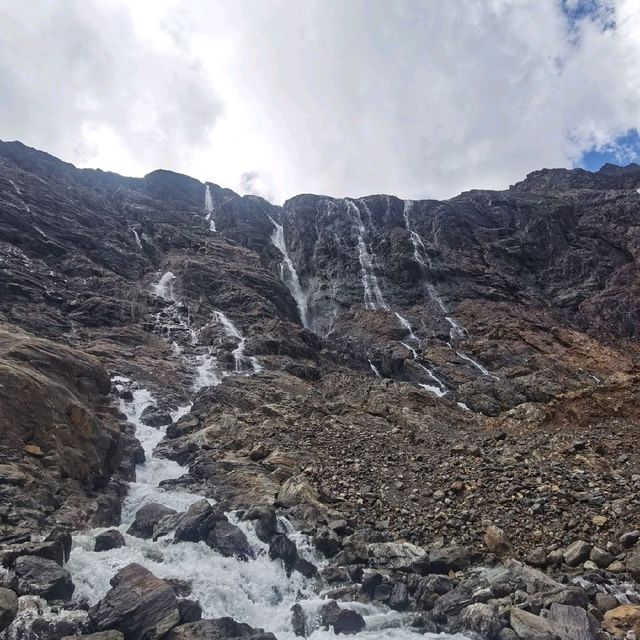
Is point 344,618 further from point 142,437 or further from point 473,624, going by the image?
point 142,437

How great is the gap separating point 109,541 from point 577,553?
13405 millimetres

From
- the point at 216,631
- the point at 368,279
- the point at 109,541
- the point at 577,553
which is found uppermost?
the point at 368,279

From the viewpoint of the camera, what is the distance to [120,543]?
1511 cm

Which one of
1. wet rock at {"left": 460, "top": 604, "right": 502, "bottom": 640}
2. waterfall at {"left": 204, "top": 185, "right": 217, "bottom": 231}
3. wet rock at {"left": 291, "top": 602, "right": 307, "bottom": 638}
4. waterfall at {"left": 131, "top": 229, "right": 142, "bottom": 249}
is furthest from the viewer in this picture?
waterfall at {"left": 204, "top": 185, "right": 217, "bottom": 231}

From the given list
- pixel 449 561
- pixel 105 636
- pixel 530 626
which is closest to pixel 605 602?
pixel 530 626

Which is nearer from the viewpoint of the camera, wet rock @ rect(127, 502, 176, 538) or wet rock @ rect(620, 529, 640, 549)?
wet rock @ rect(620, 529, 640, 549)

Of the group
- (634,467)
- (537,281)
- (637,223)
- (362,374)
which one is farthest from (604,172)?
(634,467)

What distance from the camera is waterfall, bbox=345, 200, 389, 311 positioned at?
66812 millimetres

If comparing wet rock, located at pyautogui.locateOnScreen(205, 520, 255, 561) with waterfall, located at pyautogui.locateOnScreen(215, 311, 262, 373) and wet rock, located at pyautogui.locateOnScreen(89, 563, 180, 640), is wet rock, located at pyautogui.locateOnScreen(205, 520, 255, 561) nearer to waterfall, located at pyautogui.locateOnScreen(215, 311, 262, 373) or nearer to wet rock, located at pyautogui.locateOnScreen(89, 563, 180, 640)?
wet rock, located at pyautogui.locateOnScreen(89, 563, 180, 640)

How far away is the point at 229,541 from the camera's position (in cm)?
1596

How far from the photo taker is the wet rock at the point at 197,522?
16125 mm

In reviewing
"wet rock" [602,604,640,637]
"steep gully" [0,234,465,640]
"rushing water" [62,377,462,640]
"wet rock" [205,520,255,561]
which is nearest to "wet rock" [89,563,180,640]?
"steep gully" [0,234,465,640]

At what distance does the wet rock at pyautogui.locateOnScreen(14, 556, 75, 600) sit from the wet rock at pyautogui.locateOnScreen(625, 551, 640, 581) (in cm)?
1394

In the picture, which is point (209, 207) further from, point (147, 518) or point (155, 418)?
point (147, 518)
